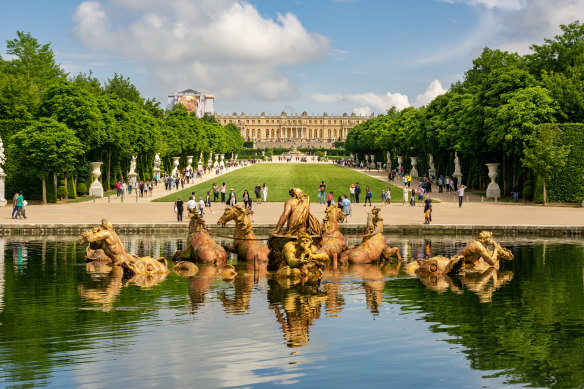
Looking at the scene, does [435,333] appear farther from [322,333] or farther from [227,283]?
[227,283]

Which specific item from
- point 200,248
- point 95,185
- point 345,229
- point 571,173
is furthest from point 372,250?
point 95,185

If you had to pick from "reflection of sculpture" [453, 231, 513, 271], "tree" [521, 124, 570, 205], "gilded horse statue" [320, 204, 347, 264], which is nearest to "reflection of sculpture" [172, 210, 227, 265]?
"gilded horse statue" [320, 204, 347, 264]

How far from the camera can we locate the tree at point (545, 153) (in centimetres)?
4500

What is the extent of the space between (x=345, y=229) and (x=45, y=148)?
22.6 meters

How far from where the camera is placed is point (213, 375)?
1130 cm

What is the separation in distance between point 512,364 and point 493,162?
46.7 m

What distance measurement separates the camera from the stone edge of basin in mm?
30875

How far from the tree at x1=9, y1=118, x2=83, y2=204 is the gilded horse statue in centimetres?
2788

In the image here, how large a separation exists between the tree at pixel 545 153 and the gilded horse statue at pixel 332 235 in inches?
1041

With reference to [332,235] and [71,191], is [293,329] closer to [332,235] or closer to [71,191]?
[332,235]

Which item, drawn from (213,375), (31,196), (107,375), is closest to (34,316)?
(107,375)

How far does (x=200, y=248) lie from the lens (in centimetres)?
2144

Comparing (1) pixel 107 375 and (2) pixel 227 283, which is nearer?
(1) pixel 107 375

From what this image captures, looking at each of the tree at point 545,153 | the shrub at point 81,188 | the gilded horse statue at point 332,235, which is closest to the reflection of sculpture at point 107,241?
the gilded horse statue at point 332,235
